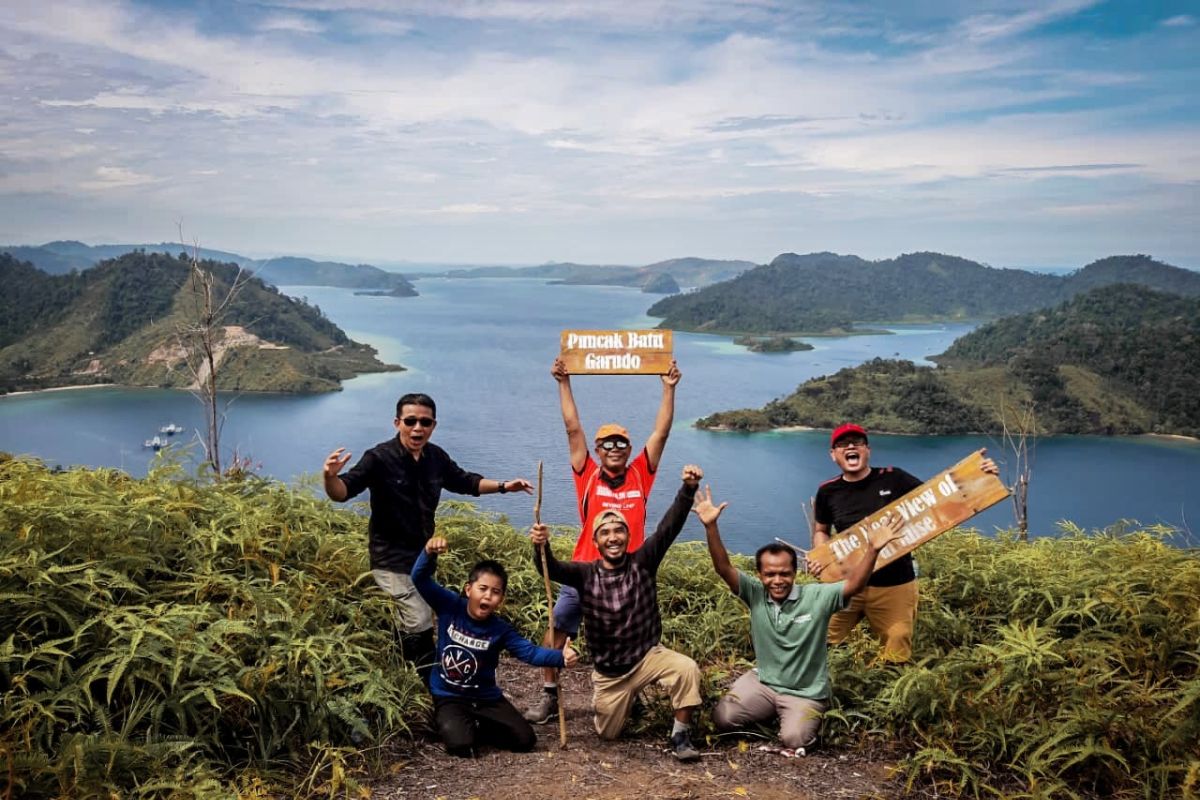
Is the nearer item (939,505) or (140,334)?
(939,505)

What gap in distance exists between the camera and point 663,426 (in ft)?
17.7

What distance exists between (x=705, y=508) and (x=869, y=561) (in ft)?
2.96

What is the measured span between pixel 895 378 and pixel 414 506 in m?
90.1

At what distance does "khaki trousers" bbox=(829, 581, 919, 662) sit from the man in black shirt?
2.10m

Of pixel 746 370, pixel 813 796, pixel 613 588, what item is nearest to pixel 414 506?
pixel 613 588

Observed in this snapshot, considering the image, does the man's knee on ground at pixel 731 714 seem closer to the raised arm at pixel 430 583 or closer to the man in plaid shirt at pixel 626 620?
the man in plaid shirt at pixel 626 620

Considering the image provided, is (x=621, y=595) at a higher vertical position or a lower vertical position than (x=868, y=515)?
lower

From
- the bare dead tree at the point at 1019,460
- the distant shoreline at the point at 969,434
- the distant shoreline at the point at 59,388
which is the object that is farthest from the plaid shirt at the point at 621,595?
the distant shoreline at the point at 59,388

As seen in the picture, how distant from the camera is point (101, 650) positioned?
14.2 feet

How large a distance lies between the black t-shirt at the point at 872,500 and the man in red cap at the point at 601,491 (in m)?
1.03

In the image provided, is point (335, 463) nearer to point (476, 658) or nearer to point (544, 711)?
point (476, 658)

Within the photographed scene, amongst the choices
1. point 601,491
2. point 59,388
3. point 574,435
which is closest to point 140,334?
point 59,388

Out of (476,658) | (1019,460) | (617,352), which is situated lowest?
(1019,460)

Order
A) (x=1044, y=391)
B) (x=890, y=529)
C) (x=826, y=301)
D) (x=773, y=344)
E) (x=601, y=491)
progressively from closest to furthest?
(x=890, y=529), (x=601, y=491), (x=1044, y=391), (x=773, y=344), (x=826, y=301)
